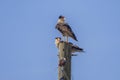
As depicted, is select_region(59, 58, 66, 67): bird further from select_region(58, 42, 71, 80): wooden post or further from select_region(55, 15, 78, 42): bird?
select_region(55, 15, 78, 42): bird

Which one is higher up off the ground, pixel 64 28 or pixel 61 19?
pixel 61 19

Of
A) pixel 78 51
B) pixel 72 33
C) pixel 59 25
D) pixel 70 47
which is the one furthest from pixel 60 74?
pixel 59 25

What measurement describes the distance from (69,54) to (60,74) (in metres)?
0.69

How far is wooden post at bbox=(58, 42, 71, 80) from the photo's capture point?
9688 millimetres

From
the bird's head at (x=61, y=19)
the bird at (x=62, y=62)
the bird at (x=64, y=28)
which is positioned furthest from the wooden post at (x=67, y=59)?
the bird's head at (x=61, y=19)

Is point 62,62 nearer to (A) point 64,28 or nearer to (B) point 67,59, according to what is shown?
(B) point 67,59

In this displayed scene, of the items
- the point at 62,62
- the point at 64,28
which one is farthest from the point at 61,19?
the point at 62,62

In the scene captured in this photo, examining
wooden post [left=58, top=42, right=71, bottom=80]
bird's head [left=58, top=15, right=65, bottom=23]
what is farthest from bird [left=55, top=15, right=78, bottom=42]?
wooden post [left=58, top=42, right=71, bottom=80]

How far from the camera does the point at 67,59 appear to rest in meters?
9.89

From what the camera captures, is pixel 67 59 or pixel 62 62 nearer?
pixel 62 62

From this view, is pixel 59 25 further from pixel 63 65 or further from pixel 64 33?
pixel 63 65

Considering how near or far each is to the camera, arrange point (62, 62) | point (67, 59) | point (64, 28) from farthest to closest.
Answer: point (64, 28) → point (67, 59) → point (62, 62)

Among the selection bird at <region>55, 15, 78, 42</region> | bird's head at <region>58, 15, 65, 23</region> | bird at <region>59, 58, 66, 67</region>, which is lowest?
bird at <region>59, 58, 66, 67</region>

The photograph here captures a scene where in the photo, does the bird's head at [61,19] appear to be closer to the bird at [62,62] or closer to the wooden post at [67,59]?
the wooden post at [67,59]
